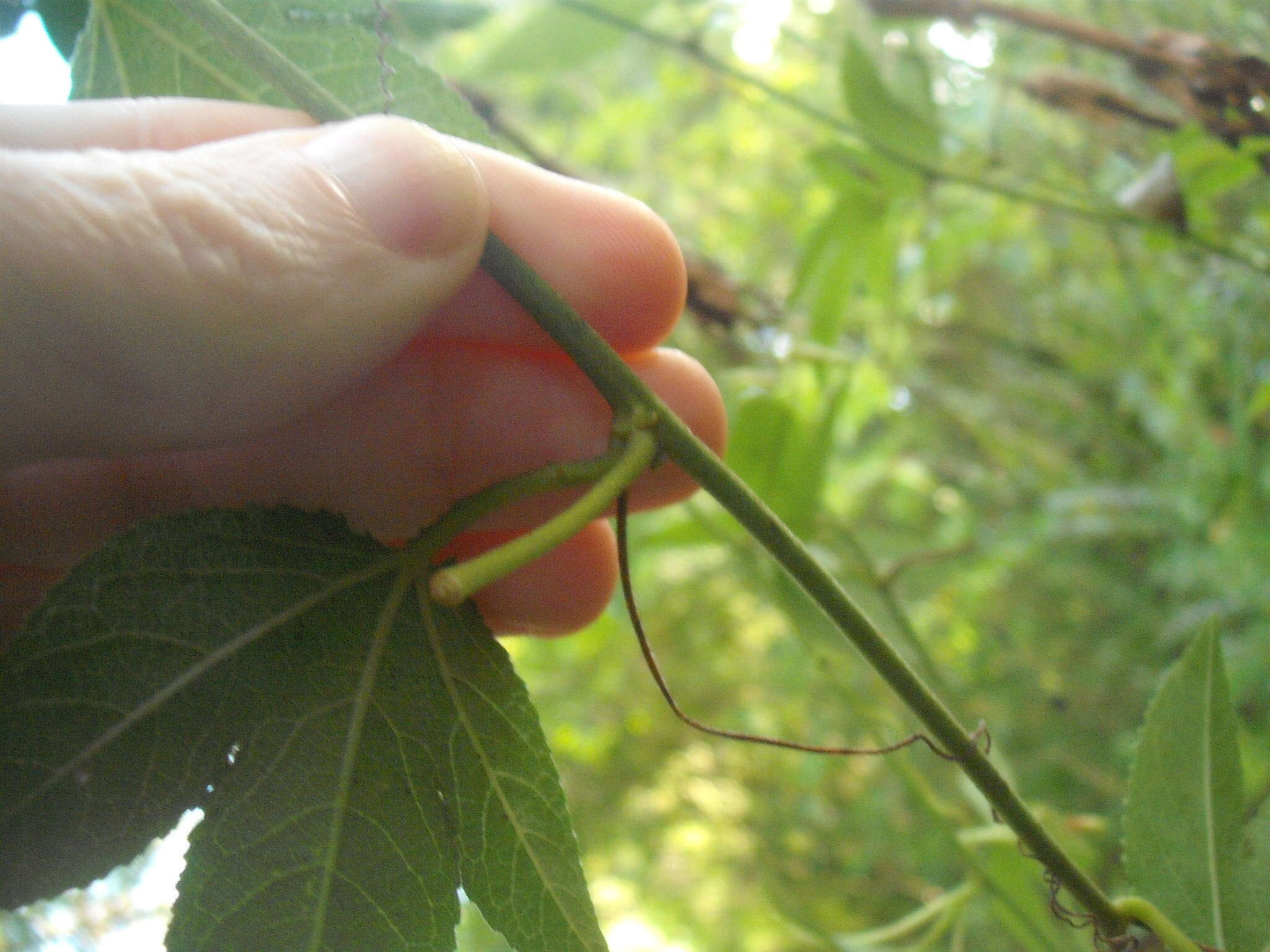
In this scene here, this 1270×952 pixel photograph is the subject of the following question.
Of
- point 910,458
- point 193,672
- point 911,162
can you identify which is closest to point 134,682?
point 193,672

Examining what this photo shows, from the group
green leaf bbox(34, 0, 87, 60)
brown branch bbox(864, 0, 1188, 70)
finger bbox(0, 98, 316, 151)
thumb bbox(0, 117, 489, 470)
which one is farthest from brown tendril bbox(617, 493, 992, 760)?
brown branch bbox(864, 0, 1188, 70)

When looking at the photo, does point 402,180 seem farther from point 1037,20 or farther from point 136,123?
point 1037,20

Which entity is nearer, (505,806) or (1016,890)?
(505,806)

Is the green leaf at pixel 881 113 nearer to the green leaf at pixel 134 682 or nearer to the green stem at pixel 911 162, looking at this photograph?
the green stem at pixel 911 162

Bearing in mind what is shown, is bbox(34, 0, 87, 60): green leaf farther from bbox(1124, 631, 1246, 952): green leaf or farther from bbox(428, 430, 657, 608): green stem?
bbox(1124, 631, 1246, 952): green leaf

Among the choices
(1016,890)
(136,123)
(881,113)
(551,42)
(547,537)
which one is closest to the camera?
(547,537)

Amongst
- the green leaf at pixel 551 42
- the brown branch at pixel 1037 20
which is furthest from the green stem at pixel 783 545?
the green leaf at pixel 551 42

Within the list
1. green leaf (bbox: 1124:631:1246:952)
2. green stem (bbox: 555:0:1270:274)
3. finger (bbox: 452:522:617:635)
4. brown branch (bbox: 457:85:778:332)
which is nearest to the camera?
green leaf (bbox: 1124:631:1246:952)
